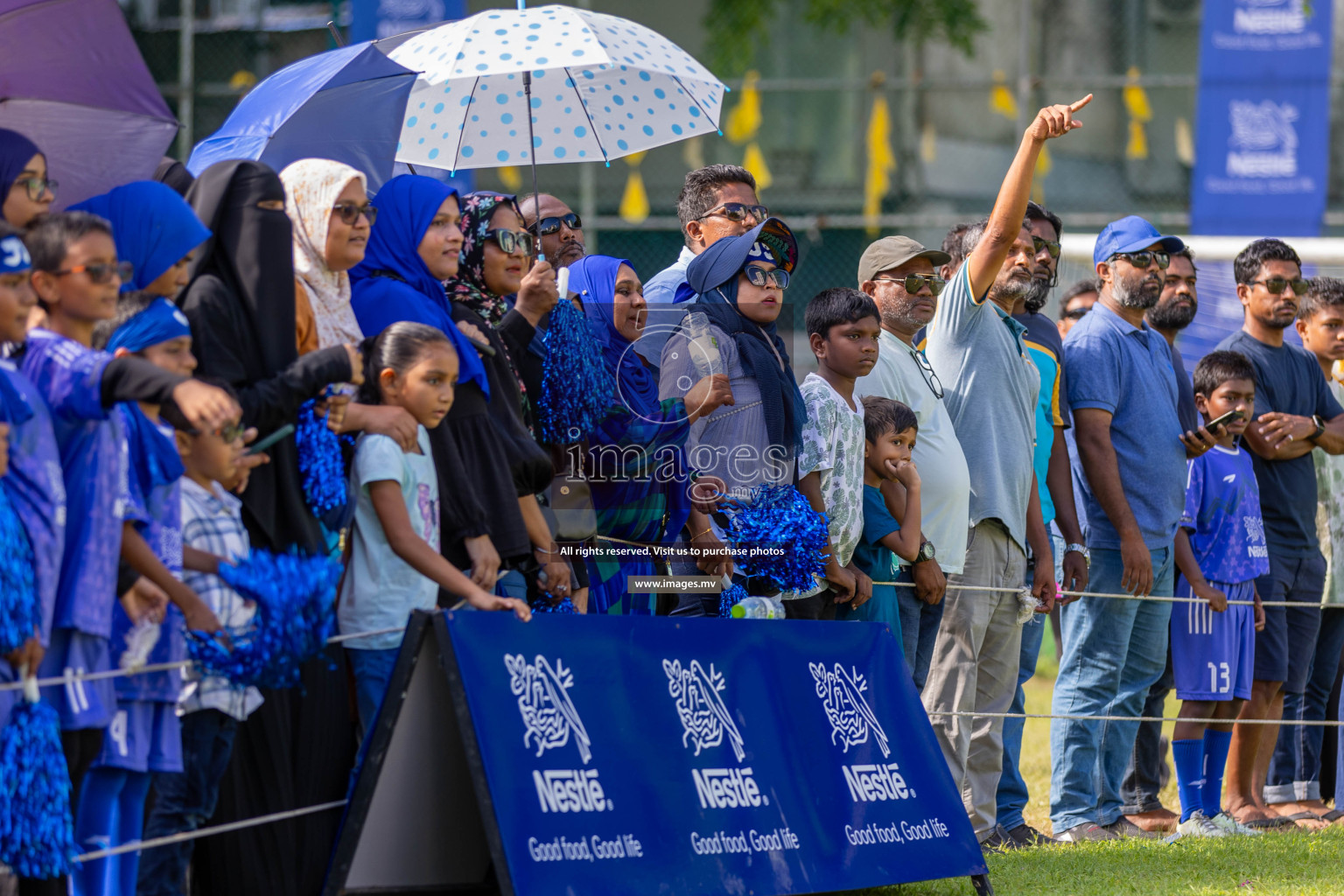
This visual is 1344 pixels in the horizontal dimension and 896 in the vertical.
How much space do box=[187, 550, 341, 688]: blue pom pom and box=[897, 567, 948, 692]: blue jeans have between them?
2.72 meters

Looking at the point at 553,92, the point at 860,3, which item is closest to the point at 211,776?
the point at 553,92

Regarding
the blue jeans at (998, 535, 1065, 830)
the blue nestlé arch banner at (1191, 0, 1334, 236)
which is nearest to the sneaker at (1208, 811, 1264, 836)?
the blue jeans at (998, 535, 1065, 830)

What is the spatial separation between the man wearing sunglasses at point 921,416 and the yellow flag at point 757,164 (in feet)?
35.9

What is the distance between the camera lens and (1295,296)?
770cm

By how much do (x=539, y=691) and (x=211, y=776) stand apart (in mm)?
845

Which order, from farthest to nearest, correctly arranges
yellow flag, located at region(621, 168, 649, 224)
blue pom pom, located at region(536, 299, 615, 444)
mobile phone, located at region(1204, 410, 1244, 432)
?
yellow flag, located at region(621, 168, 649, 224)
mobile phone, located at region(1204, 410, 1244, 432)
blue pom pom, located at region(536, 299, 615, 444)

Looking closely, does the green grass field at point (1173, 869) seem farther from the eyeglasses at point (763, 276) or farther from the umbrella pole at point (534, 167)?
the umbrella pole at point (534, 167)

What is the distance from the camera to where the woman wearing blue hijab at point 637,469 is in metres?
5.55

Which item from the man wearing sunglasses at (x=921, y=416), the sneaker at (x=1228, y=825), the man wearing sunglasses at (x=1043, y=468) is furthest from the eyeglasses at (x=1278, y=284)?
the sneaker at (x=1228, y=825)

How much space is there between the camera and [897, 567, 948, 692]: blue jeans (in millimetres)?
6148

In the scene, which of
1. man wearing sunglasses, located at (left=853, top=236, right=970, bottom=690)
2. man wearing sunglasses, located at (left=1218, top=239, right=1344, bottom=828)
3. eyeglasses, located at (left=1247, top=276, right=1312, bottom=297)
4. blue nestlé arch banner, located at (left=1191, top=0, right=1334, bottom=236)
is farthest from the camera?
blue nestlé arch banner, located at (left=1191, top=0, right=1334, bottom=236)

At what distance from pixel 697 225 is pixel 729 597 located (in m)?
1.83

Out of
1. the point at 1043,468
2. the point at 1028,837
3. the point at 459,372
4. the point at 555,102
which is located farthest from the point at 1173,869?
the point at 555,102

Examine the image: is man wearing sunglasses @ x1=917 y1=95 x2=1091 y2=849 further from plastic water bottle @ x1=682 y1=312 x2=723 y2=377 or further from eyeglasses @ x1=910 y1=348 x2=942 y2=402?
plastic water bottle @ x1=682 y1=312 x2=723 y2=377
